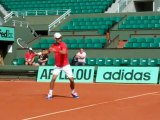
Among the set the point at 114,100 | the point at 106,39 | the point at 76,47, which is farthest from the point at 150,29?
the point at 114,100

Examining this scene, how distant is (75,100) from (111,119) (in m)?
3.94

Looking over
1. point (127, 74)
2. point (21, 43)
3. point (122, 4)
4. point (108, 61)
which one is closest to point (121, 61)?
point (108, 61)

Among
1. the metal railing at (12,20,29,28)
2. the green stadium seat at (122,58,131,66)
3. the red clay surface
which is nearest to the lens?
the red clay surface

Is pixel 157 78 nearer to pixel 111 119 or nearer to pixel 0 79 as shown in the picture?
pixel 0 79

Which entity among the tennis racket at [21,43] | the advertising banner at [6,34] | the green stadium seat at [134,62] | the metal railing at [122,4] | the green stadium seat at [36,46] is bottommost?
the green stadium seat at [134,62]

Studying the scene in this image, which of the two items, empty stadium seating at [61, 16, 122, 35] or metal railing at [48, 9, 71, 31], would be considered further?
metal railing at [48, 9, 71, 31]

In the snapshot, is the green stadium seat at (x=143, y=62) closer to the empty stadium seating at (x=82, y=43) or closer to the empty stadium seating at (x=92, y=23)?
the empty stadium seating at (x=82, y=43)

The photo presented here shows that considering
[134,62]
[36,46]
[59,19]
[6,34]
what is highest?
[59,19]

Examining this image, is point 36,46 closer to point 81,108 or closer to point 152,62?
point 152,62

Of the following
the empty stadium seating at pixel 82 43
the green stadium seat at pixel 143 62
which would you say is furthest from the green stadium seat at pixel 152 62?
the empty stadium seating at pixel 82 43

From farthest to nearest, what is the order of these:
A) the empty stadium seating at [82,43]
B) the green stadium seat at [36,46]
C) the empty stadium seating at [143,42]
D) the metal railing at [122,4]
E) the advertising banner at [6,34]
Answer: the metal railing at [122,4] → the green stadium seat at [36,46] → the advertising banner at [6,34] → the empty stadium seating at [82,43] → the empty stadium seating at [143,42]

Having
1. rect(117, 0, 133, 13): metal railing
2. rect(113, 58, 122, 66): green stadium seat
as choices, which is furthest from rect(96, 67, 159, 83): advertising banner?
rect(117, 0, 133, 13): metal railing

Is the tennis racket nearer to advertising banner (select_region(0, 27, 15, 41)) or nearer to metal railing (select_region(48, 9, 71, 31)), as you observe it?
advertising banner (select_region(0, 27, 15, 41))

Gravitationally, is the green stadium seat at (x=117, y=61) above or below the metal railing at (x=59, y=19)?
below
